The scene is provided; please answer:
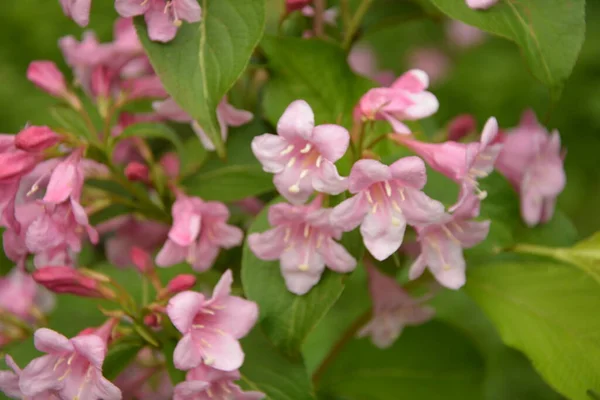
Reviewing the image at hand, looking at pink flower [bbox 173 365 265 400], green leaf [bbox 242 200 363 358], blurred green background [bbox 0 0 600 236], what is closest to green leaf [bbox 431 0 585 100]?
green leaf [bbox 242 200 363 358]

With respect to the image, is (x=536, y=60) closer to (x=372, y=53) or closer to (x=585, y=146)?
(x=585, y=146)

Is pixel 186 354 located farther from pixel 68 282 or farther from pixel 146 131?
pixel 146 131

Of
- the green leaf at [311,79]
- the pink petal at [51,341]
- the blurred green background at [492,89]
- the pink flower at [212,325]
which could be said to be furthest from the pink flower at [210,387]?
the blurred green background at [492,89]

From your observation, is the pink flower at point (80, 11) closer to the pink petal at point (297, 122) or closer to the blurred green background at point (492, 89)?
the pink petal at point (297, 122)

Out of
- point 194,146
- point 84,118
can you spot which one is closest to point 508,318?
point 194,146

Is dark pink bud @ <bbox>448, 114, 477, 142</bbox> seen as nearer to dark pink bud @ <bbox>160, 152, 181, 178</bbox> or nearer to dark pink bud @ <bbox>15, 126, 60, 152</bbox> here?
dark pink bud @ <bbox>160, 152, 181, 178</bbox>

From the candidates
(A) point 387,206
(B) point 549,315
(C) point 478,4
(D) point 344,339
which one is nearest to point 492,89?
(D) point 344,339
